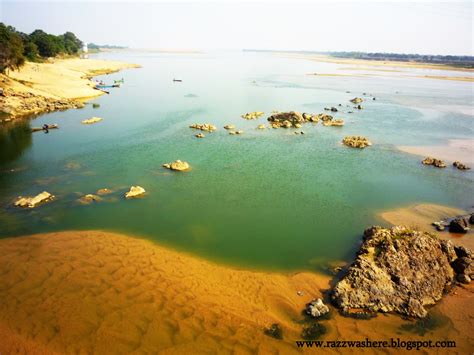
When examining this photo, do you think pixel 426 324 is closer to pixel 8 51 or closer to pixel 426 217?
pixel 426 217

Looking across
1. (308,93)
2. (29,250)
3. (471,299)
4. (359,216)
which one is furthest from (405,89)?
(29,250)

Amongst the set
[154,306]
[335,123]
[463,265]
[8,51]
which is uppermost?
[8,51]

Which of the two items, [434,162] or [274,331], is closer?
[274,331]

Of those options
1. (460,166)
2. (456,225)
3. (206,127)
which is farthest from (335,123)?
(456,225)

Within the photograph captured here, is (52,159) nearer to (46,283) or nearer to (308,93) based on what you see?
(46,283)

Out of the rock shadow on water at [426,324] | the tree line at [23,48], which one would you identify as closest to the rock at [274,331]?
the rock shadow on water at [426,324]

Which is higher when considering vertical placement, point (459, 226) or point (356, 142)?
point (356, 142)

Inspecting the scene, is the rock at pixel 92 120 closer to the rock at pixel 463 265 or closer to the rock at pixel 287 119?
the rock at pixel 287 119

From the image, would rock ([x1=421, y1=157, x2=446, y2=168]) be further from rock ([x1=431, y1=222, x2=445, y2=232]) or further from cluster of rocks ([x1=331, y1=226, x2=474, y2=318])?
cluster of rocks ([x1=331, y1=226, x2=474, y2=318])
